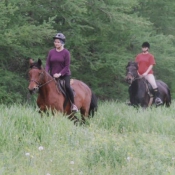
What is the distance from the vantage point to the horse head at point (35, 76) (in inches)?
459

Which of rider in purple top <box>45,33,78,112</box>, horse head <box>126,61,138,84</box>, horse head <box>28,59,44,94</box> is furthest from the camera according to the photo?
horse head <box>126,61,138,84</box>

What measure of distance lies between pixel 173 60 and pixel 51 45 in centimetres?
640

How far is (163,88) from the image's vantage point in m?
18.7

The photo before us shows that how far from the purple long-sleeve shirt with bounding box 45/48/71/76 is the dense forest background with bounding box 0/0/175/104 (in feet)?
19.3

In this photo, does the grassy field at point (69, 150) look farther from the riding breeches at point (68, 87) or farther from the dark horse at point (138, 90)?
the dark horse at point (138, 90)

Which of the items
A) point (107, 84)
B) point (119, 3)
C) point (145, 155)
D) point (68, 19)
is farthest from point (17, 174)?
point (107, 84)

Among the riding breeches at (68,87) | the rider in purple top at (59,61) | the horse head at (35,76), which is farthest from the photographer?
the riding breeches at (68,87)

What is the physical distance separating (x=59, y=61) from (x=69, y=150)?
4.46 metres

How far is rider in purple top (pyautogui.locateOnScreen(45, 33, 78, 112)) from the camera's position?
40.0 ft

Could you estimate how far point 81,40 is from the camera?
70.9 ft

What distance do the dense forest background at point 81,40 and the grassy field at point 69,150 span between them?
29.8ft

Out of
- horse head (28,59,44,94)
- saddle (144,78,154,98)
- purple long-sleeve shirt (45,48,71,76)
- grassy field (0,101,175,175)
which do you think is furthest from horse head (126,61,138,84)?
grassy field (0,101,175,175)

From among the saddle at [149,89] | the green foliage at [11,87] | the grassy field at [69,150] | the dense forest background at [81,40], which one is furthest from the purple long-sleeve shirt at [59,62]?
the green foliage at [11,87]

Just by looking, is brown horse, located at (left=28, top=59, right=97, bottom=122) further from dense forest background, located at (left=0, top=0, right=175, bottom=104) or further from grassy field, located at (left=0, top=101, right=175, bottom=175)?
dense forest background, located at (left=0, top=0, right=175, bottom=104)
